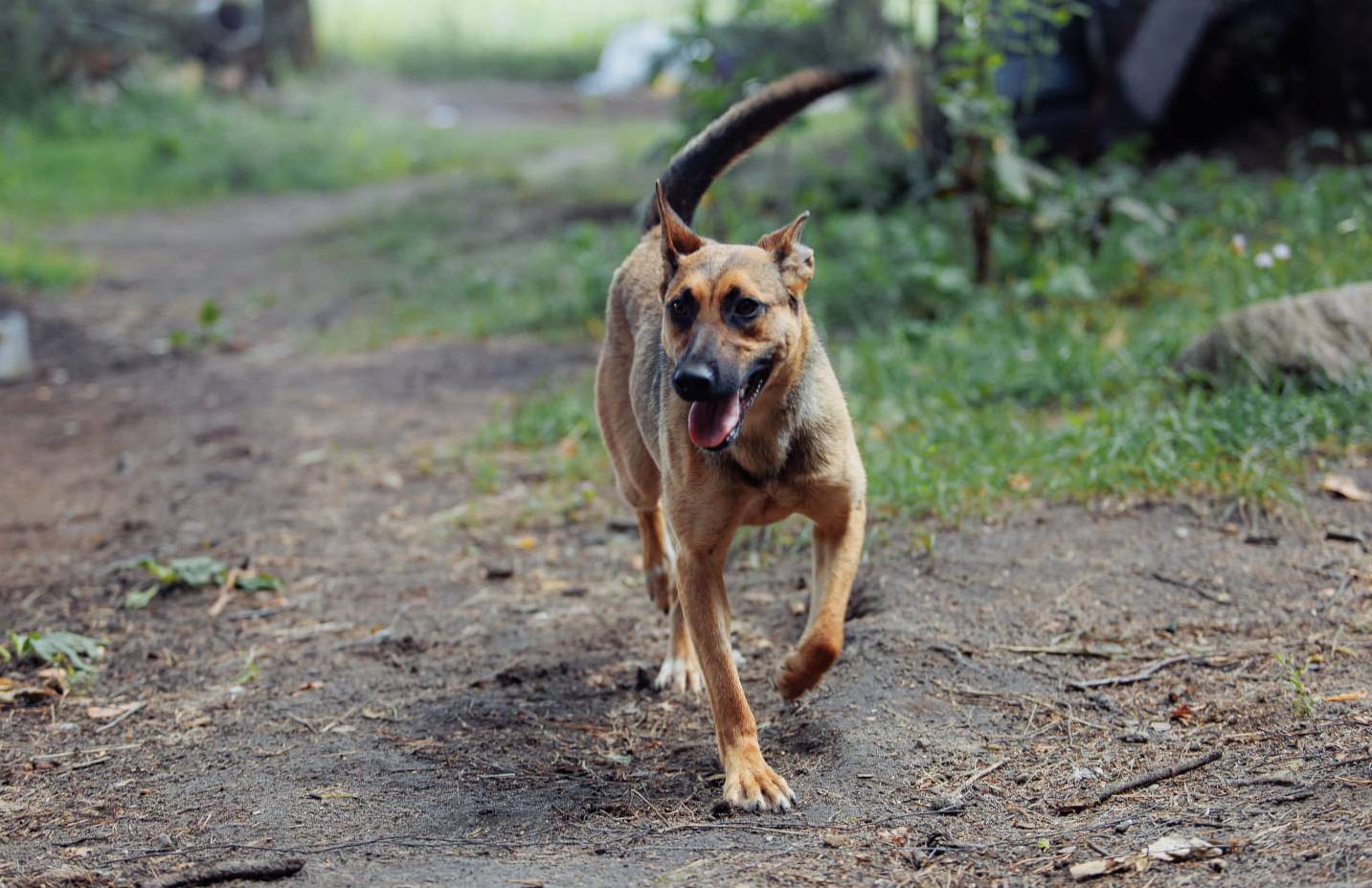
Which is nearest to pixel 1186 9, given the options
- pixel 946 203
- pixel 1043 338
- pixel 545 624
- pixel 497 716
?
pixel 946 203

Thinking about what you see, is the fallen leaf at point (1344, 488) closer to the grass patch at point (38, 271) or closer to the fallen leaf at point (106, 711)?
the fallen leaf at point (106, 711)

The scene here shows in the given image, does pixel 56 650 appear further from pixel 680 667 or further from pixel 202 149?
pixel 202 149

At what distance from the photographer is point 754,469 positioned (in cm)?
362

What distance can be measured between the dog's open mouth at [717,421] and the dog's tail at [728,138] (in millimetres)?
1294

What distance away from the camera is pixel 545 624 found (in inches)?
190

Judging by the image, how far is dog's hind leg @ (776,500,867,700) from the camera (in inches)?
139

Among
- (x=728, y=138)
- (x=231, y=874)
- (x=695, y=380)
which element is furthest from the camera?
(x=728, y=138)

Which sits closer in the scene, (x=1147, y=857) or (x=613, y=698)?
(x=1147, y=857)

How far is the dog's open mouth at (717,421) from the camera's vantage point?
337 cm

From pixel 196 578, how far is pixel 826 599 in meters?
2.76

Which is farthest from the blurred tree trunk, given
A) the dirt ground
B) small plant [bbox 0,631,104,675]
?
small plant [bbox 0,631,104,675]

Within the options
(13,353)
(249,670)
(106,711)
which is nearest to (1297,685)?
(249,670)

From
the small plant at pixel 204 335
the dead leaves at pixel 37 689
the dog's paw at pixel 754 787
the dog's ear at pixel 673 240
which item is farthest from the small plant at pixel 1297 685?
the small plant at pixel 204 335

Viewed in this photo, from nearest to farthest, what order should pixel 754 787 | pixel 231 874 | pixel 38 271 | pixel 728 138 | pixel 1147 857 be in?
1. pixel 1147 857
2. pixel 231 874
3. pixel 754 787
4. pixel 728 138
5. pixel 38 271
